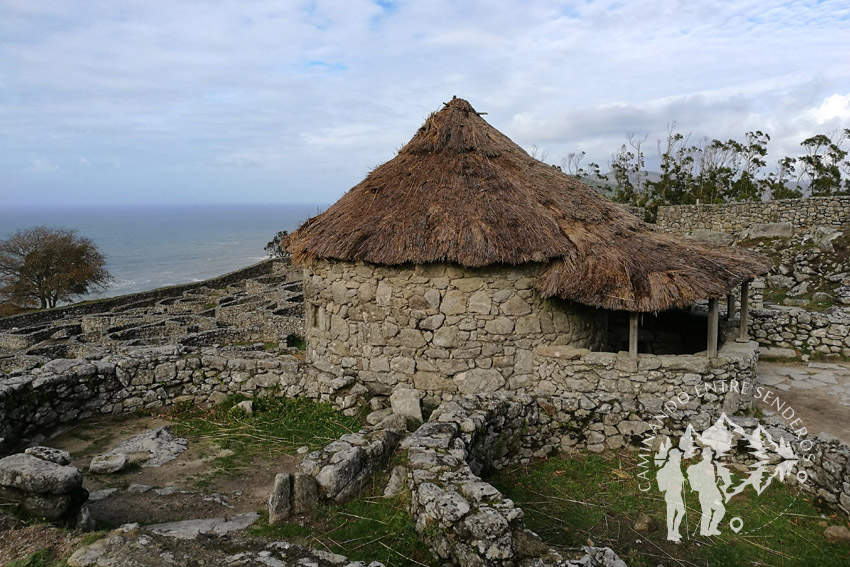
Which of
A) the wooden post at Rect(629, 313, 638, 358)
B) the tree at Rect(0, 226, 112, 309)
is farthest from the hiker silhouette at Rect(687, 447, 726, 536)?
the tree at Rect(0, 226, 112, 309)

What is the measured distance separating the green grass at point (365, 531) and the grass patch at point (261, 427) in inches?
76.8

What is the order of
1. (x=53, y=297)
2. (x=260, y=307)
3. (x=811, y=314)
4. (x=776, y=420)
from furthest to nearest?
(x=53, y=297), (x=260, y=307), (x=811, y=314), (x=776, y=420)

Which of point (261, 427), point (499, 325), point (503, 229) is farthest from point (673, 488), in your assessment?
point (261, 427)

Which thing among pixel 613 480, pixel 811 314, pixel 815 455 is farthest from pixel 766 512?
pixel 811 314

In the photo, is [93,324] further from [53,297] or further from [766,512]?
[766,512]

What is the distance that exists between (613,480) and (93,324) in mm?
22125

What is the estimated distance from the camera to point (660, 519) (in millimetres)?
6082

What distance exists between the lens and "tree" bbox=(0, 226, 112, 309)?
115 feet

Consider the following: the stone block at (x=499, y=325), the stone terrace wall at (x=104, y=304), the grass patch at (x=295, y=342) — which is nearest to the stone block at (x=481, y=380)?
the stone block at (x=499, y=325)

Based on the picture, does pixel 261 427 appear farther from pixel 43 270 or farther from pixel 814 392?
pixel 43 270

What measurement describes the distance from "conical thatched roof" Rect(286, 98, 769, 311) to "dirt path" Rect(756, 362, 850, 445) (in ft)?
8.12

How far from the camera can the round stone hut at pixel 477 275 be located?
8.65 metres

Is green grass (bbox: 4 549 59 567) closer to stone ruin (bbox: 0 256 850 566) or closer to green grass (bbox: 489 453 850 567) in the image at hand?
stone ruin (bbox: 0 256 850 566)

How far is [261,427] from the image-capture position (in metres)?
8.35
